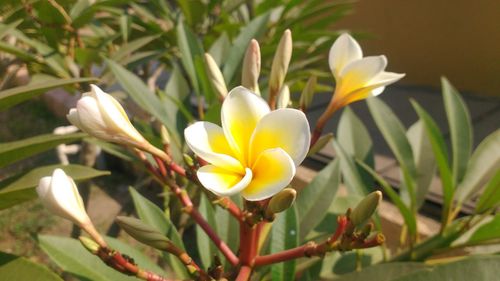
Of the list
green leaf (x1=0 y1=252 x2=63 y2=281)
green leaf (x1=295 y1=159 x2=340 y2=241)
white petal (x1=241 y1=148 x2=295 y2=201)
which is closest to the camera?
white petal (x1=241 y1=148 x2=295 y2=201)

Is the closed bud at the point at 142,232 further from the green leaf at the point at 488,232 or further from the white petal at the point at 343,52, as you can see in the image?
the green leaf at the point at 488,232

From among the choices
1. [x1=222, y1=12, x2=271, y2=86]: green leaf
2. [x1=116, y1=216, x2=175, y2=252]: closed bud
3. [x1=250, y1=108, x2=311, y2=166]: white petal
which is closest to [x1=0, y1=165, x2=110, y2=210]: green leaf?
[x1=116, y1=216, x2=175, y2=252]: closed bud

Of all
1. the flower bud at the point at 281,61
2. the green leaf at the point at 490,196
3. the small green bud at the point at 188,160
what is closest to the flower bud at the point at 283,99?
the flower bud at the point at 281,61

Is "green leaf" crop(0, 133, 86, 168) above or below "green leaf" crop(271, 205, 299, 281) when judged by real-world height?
above

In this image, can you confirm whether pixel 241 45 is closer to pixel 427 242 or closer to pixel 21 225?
pixel 427 242

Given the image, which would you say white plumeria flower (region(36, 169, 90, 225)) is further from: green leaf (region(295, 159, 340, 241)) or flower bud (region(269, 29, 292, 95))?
green leaf (region(295, 159, 340, 241))

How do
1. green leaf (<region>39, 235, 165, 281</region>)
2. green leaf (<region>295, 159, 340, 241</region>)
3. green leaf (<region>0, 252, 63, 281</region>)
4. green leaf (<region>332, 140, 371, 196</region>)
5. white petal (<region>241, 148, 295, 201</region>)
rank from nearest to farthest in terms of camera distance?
white petal (<region>241, 148, 295, 201</region>) → green leaf (<region>0, 252, 63, 281</region>) → green leaf (<region>39, 235, 165, 281</region>) → green leaf (<region>295, 159, 340, 241</region>) → green leaf (<region>332, 140, 371, 196</region>)

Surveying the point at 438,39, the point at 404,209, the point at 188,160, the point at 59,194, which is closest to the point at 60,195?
the point at 59,194

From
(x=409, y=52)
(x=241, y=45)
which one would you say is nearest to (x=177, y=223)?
(x=241, y=45)
